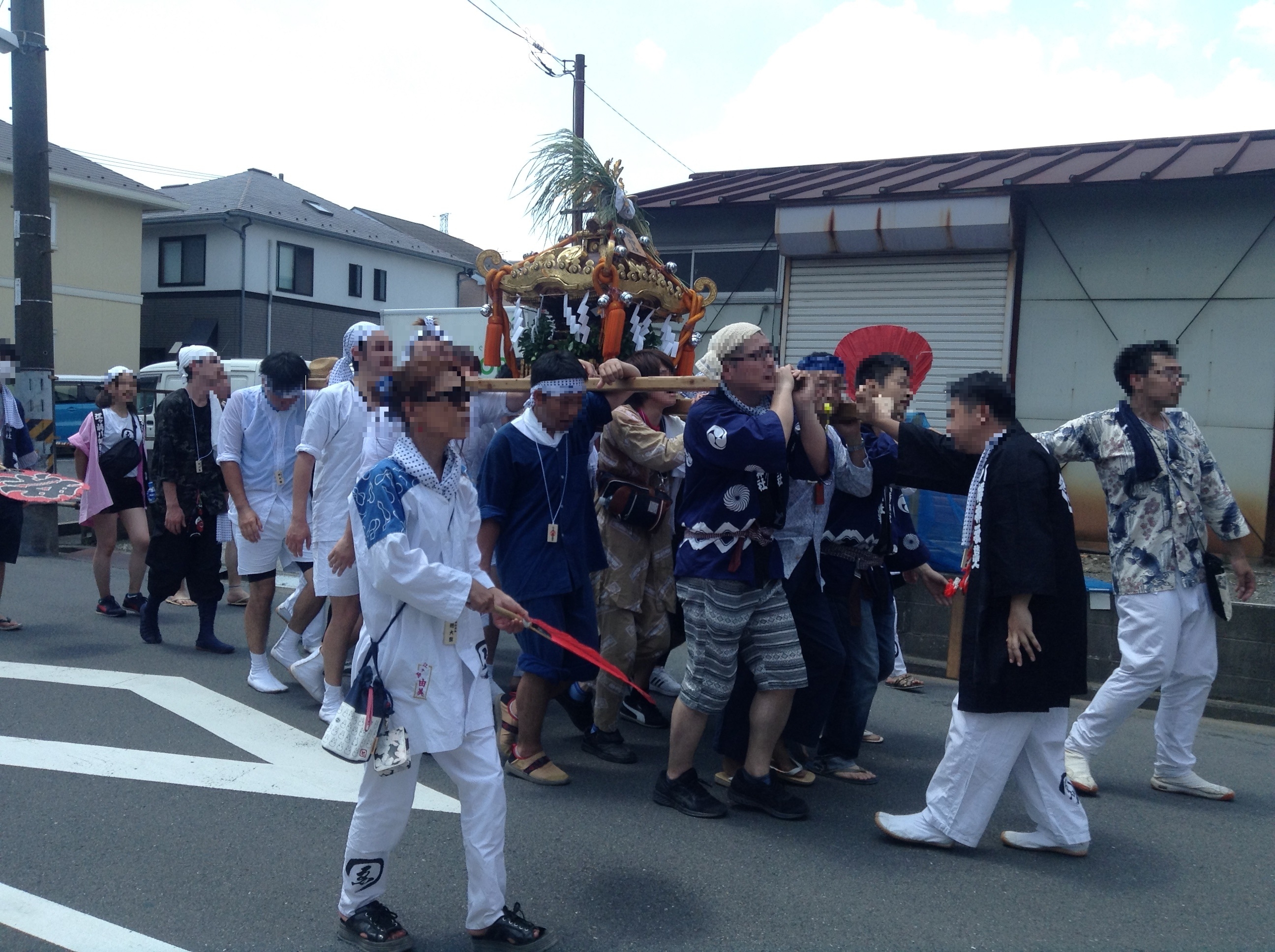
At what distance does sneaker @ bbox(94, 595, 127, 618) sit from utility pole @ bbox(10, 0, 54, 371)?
4088 millimetres

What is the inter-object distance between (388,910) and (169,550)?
4.05 meters

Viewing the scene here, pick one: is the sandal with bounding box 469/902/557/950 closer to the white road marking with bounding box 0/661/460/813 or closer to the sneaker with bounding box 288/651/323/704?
the white road marking with bounding box 0/661/460/813

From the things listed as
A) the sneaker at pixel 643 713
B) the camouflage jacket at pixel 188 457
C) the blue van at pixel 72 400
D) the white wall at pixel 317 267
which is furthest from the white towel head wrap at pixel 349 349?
the white wall at pixel 317 267

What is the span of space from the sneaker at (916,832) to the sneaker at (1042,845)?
0.75ft

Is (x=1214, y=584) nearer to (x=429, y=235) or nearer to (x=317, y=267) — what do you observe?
(x=317, y=267)

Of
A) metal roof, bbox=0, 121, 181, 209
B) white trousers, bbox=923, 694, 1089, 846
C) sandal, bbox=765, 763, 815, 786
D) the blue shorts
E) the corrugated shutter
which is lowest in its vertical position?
sandal, bbox=765, 763, 815, 786

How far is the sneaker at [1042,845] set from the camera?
3.63m

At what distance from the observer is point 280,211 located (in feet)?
93.5

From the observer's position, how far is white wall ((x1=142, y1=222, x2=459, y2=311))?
2725 centimetres

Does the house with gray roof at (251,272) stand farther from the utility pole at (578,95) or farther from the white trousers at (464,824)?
the white trousers at (464,824)

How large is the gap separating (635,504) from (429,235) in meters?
42.1

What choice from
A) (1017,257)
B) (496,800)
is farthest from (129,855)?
(1017,257)

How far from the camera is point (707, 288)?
6.49 meters

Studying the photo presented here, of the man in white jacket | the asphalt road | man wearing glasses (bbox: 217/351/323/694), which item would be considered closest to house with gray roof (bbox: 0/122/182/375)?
man wearing glasses (bbox: 217/351/323/694)
